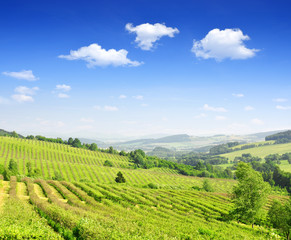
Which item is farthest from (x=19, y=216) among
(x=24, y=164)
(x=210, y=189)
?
(x=24, y=164)

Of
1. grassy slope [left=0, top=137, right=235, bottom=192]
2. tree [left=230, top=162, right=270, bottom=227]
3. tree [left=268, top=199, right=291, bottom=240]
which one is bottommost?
grassy slope [left=0, top=137, right=235, bottom=192]

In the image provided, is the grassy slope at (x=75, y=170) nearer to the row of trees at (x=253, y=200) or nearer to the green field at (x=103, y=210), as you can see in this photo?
the green field at (x=103, y=210)

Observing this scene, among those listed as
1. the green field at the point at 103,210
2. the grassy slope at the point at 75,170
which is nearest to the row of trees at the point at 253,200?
the green field at the point at 103,210

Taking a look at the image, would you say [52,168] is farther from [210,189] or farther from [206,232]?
[206,232]

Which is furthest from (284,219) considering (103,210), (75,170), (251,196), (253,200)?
(75,170)

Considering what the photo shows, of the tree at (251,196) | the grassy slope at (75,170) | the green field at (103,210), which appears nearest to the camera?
the green field at (103,210)

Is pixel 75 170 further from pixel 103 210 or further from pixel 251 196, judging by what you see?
pixel 251 196

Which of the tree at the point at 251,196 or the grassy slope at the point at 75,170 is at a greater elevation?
the tree at the point at 251,196

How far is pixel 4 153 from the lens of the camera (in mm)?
152625

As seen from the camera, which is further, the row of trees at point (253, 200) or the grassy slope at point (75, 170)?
the grassy slope at point (75, 170)

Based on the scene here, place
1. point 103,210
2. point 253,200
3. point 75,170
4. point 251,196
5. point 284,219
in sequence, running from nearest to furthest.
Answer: point 103,210
point 284,219
point 253,200
point 251,196
point 75,170

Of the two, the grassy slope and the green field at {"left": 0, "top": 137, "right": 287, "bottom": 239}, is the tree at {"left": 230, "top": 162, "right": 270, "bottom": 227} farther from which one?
the grassy slope

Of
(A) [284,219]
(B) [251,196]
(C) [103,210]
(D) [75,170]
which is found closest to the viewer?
(C) [103,210]

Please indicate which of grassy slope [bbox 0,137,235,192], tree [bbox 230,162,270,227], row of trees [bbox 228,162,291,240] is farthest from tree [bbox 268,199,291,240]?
grassy slope [bbox 0,137,235,192]
